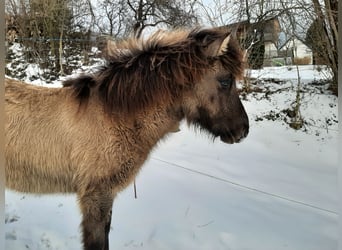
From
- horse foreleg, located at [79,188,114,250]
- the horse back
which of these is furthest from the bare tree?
horse foreleg, located at [79,188,114,250]

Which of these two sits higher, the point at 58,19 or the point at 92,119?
the point at 58,19

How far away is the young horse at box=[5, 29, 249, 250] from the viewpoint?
962mm

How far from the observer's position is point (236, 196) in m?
1.40

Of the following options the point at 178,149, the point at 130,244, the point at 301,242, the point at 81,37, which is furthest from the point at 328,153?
the point at 81,37

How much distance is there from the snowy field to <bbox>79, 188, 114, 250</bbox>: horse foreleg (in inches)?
10.8

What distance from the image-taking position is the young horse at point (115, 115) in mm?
962

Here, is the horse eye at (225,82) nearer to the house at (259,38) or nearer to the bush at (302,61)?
the house at (259,38)

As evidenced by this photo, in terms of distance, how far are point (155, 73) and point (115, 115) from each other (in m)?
0.19

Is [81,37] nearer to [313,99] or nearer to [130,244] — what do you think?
[130,244]

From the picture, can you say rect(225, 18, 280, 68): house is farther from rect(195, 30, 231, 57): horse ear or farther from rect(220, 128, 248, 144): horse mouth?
rect(220, 128, 248, 144): horse mouth

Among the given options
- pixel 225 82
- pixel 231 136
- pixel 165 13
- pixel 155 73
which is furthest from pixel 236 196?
pixel 165 13

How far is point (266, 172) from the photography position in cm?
134

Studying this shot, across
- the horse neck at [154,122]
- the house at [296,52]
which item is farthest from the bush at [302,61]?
the horse neck at [154,122]

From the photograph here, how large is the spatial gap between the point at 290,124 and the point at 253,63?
0.98 feet
